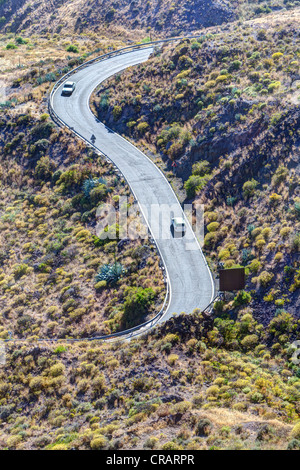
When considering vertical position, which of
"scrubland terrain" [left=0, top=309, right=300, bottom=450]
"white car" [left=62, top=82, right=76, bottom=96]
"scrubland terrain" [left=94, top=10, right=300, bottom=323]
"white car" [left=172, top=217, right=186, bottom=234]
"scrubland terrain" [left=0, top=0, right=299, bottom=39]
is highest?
"scrubland terrain" [left=0, top=0, right=299, bottom=39]

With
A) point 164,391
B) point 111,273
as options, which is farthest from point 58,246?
point 164,391

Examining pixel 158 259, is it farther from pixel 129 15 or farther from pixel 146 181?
pixel 129 15

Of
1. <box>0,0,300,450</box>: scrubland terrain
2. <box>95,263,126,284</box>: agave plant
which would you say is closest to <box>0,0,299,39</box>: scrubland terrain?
<box>0,0,300,450</box>: scrubland terrain

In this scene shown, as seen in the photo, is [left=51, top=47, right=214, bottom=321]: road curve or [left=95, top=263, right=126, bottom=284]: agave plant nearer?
[left=51, top=47, right=214, bottom=321]: road curve

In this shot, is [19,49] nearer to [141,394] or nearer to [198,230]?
[198,230]

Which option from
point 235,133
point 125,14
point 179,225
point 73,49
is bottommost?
point 179,225

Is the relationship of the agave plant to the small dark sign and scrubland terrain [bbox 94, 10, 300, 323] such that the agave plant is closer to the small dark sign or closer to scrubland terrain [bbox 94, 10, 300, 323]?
scrubland terrain [bbox 94, 10, 300, 323]

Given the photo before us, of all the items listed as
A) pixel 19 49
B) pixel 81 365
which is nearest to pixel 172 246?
pixel 81 365
